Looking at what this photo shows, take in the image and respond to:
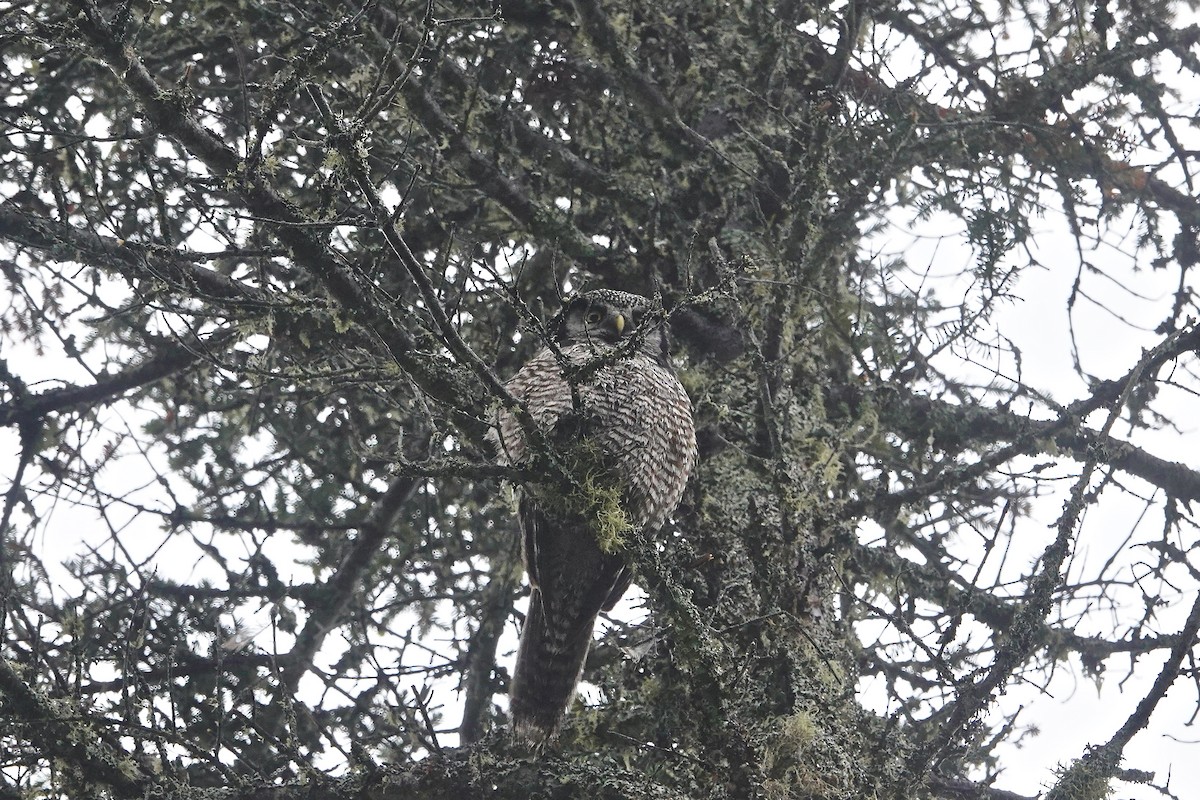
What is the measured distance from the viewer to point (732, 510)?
3928mm

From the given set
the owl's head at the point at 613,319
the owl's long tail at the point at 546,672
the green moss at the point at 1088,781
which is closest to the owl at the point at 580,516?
the owl's long tail at the point at 546,672

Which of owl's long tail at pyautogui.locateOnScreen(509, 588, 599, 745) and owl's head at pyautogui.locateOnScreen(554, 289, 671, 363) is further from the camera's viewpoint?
owl's head at pyautogui.locateOnScreen(554, 289, 671, 363)

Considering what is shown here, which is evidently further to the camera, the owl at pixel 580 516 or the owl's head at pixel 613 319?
the owl's head at pixel 613 319

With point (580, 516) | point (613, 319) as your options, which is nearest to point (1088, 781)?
point (580, 516)

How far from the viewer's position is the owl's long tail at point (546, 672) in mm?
3691

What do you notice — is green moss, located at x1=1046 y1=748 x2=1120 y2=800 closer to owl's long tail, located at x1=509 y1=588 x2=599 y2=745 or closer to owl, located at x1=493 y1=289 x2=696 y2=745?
owl, located at x1=493 y1=289 x2=696 y2=745

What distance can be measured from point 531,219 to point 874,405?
1748 millimetres

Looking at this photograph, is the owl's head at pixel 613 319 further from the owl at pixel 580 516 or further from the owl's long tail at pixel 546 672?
the owl's long tail at pixel 546 672

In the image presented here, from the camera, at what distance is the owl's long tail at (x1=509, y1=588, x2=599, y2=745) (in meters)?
3.69

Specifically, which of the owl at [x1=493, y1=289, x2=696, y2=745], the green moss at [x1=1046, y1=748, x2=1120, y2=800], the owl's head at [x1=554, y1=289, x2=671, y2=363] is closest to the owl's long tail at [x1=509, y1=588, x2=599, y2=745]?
the owl at [x1=493, y1=289, x2=696, y2=745]

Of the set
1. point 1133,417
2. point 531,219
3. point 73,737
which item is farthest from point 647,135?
point 73,737

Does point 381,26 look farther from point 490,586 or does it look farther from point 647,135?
point 490,586

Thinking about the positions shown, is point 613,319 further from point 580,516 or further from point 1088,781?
point 1088,781

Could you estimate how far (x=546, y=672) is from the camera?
3.74 meters
